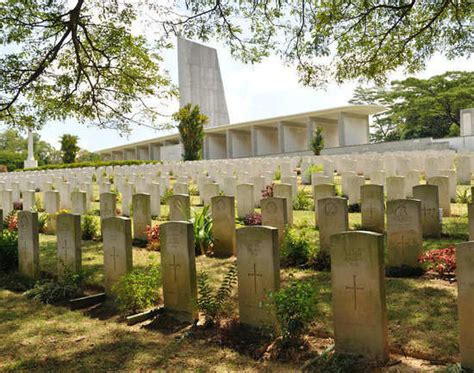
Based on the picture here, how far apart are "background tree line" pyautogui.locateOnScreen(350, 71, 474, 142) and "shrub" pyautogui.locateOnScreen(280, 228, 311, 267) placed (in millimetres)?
37664

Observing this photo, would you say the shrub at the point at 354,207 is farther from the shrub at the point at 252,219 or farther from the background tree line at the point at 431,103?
the background tree line at the point at 431,103

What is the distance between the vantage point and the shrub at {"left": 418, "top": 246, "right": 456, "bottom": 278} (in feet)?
19.7

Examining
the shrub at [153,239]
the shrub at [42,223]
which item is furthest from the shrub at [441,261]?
the shrub at [42,223]

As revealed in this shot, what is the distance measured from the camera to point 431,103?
43844 mm

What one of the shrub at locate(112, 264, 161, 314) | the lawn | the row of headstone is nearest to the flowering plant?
the row of headstone

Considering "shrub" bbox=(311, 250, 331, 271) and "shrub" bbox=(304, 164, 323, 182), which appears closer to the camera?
"shrub" bbox=(311, 250, 331, 271)

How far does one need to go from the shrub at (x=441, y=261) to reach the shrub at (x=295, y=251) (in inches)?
65.3

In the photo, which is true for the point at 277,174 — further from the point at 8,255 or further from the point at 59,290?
the point at 59,290

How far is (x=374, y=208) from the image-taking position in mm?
8672

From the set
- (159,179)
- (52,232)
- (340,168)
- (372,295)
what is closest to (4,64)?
(52,232)

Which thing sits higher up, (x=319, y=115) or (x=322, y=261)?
(x=319, y=115)

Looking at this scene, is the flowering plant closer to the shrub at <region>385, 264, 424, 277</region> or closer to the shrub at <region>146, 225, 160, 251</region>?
the shrub at <region>146, 225, 160, 251</region>

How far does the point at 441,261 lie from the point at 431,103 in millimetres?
41876

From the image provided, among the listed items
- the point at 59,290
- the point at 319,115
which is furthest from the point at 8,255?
the point at 319,115
